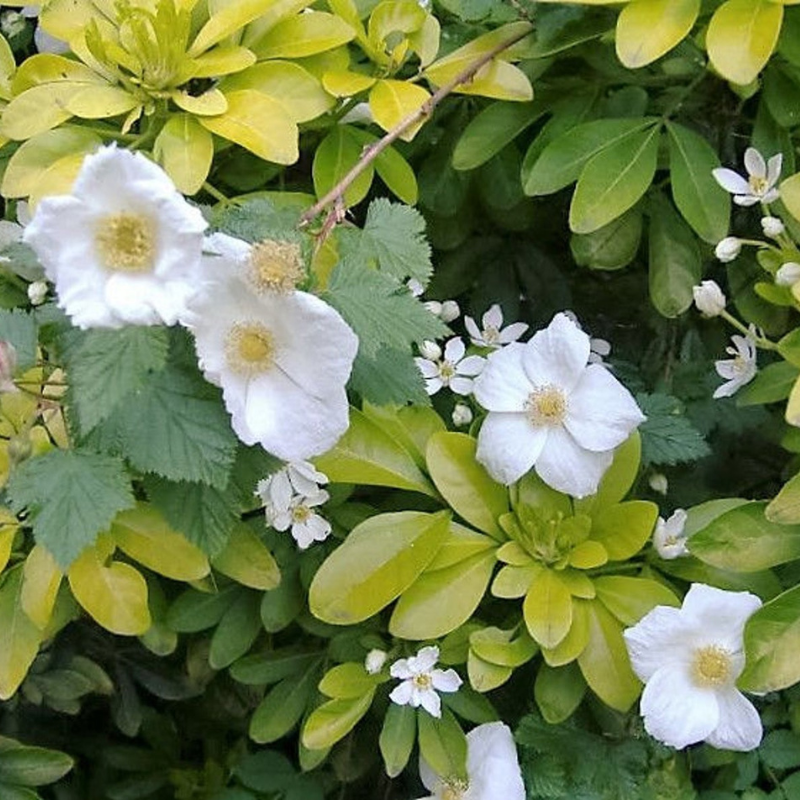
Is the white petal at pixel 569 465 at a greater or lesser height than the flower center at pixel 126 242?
lesser

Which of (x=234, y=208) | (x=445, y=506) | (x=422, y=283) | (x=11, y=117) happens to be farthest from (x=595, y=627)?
(x=11, y=117)

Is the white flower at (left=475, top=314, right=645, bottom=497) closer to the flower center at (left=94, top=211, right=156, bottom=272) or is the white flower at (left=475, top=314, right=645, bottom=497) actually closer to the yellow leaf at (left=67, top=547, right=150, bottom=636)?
the yellow leaf at (left=67, top=547, right=150, bottom=636)

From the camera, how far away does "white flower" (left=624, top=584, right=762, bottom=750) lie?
966mm

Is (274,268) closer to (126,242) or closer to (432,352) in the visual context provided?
(126,242)

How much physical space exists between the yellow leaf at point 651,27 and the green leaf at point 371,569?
0.42 m

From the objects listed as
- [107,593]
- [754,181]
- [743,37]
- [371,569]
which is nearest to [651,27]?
[743,37]

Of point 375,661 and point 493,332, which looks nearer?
point 375,661

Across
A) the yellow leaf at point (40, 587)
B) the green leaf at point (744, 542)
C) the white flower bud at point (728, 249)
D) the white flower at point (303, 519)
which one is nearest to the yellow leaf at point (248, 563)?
the white flower at point (303, 519)

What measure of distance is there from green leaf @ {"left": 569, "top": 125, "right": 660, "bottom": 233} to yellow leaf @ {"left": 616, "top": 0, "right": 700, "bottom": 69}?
4.9 inches

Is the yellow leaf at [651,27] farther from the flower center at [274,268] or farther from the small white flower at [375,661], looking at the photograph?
the small white flower at [375,661]

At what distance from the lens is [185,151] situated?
99cm

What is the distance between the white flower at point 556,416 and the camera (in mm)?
1013

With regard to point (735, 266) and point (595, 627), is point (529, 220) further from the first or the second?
point (595, 627)

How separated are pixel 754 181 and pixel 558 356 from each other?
240 mm
